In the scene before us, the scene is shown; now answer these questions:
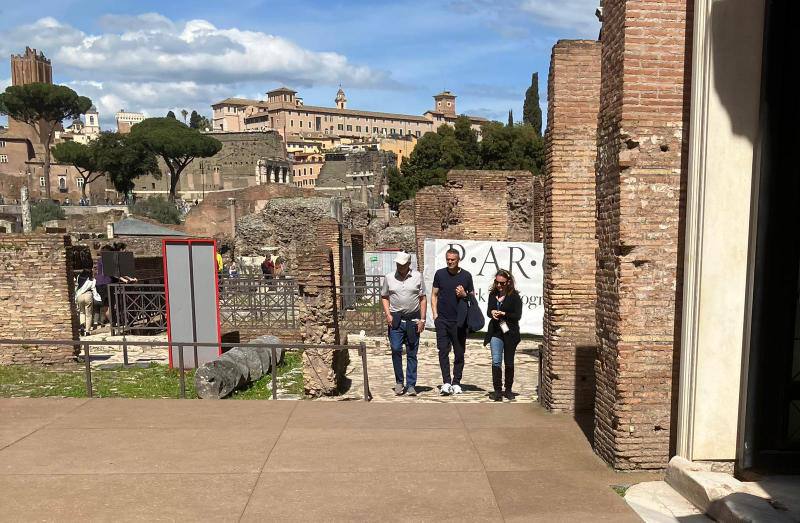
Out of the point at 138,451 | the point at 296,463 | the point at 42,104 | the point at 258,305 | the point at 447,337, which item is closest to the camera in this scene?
the point at 296,463

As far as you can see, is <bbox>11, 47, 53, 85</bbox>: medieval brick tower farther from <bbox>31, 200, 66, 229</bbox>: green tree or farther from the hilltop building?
<bbox>31, 200, 66, 229</bbox>: green tree

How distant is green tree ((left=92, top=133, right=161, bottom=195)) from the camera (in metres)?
61.1

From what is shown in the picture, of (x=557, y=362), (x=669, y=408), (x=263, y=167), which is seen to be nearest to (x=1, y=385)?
(x=557, y=362)

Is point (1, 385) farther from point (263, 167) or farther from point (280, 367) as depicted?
point (263, 167)

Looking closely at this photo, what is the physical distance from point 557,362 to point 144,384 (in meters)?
5.97

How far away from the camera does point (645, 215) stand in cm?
444

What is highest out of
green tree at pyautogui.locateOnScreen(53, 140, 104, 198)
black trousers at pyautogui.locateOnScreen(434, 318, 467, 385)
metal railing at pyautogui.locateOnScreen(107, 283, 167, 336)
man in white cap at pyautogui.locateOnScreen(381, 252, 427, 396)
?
green tree at pyautogui.locateOnScreen(53, 140, 104, 198)

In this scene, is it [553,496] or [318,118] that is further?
[318,118]

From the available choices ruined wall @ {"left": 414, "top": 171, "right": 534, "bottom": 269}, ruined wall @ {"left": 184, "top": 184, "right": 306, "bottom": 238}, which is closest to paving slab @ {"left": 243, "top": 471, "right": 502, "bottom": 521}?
ruined wall @ {"left": 414, "top": 171, "right": 534, "bottom": 269}

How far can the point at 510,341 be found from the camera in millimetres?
7277

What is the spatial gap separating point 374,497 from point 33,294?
890 cm

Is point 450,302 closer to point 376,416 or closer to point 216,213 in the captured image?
point 376,416

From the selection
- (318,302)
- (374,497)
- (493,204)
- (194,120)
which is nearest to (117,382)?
(318,302)

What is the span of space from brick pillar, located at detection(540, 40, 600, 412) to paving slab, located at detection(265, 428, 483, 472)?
4.55 feet
